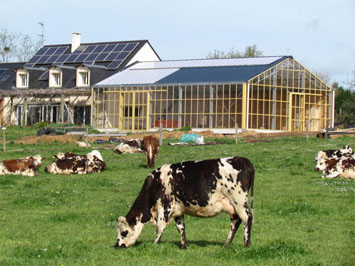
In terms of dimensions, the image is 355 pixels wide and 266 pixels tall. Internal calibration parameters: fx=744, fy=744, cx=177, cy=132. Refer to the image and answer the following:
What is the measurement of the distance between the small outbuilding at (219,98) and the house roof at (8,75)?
1616 cm

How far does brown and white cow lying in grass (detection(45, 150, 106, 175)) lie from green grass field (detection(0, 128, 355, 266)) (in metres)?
0.78

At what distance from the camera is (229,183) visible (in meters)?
12.9

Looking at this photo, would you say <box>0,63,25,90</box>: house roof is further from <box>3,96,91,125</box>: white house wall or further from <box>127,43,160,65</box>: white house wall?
<box>127,43,160,65</box>: white house wall

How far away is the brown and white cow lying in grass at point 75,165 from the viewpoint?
29.7 meters

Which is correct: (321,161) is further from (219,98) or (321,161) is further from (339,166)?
(219,98)

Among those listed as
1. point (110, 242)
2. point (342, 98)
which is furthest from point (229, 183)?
point (342, 98)

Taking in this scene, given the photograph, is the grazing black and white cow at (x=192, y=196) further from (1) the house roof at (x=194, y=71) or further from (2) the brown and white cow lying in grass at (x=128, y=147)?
(1) the house roof at (x=194, y=71)

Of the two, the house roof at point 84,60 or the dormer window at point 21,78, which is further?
the dormer window at point 21,78

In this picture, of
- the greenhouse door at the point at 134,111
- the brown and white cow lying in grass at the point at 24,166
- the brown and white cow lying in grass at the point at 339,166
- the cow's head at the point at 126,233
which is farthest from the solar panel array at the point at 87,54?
the cow's head at the point at 126,233

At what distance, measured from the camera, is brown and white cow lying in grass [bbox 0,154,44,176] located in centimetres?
2847

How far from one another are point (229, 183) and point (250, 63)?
53588mm

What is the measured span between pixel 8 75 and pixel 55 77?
9.98 meters

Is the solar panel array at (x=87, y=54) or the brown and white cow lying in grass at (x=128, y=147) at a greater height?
the solar panel array at (x=87, y=54)

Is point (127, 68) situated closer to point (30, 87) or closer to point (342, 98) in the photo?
point (30, 87)
